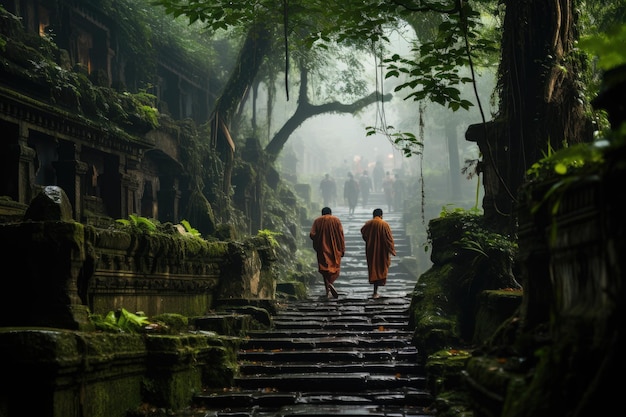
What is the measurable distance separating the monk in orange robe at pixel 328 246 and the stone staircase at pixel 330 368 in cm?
185

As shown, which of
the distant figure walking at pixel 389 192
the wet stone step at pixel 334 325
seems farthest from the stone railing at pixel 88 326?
Answer: the distant figure walking at pixel 389 192

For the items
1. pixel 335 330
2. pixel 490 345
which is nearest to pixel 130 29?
pixel 335 330

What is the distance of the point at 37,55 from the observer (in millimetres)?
11422

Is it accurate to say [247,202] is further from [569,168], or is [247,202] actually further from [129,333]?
[569,168]

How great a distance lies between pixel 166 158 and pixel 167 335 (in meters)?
11.8

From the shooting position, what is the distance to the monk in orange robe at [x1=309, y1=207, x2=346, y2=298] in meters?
14.6

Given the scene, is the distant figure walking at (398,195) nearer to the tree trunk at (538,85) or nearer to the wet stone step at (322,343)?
the wet stone step at (322,343)

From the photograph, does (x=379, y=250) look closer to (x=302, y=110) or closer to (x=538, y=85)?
Result: (x=538, y=85)

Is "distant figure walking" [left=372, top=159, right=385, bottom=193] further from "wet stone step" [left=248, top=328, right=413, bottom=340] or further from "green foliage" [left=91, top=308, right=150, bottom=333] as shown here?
"green foliage" [left=91, top=308, right=150, bottom=333]

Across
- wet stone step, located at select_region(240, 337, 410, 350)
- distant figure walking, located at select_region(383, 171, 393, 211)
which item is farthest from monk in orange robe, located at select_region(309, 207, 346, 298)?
distant figure walking, located at select_region(383, 171, 393, 211)

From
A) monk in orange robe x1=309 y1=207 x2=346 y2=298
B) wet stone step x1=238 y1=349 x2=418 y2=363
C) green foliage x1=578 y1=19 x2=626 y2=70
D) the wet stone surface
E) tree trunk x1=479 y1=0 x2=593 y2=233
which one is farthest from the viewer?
monk in orange robe x1=309 y1=207 x2=346 y2=298

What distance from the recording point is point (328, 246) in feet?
48.1

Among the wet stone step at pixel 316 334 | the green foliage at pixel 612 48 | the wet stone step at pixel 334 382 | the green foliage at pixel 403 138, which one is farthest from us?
the wet stone step at pixel 316 334

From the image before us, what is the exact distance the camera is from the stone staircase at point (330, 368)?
23.6 ft
